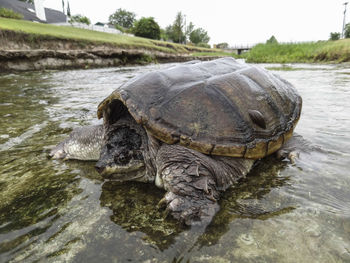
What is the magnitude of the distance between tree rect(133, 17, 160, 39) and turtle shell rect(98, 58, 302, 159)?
1550 inches

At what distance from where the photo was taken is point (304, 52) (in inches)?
539

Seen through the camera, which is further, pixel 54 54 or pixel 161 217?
pixel 54 54

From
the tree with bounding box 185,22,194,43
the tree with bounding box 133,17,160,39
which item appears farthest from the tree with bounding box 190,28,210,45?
the tree with bounding box 133,17,160,39

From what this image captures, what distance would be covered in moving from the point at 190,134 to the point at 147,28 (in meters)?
40.0

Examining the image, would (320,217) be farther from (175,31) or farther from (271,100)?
(175,31)

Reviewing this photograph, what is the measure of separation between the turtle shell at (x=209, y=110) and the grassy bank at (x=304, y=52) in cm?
1252

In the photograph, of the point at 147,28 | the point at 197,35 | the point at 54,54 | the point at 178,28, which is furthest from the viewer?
the point at 197,35

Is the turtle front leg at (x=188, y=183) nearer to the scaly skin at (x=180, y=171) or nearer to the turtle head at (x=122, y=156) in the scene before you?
the scaly skin at (x=180, y=171)

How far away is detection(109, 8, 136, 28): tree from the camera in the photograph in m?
66.4

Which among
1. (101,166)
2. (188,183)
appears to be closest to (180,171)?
(188,183)

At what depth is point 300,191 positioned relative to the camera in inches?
54.2

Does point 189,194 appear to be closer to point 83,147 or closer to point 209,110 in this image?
point 209,110

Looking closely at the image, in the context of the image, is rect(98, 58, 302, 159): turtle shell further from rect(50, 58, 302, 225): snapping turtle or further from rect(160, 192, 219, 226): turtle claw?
rect(160, 192, 219, 226): turtle claw

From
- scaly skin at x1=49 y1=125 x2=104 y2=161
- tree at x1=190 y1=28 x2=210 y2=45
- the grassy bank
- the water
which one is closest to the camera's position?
the water
